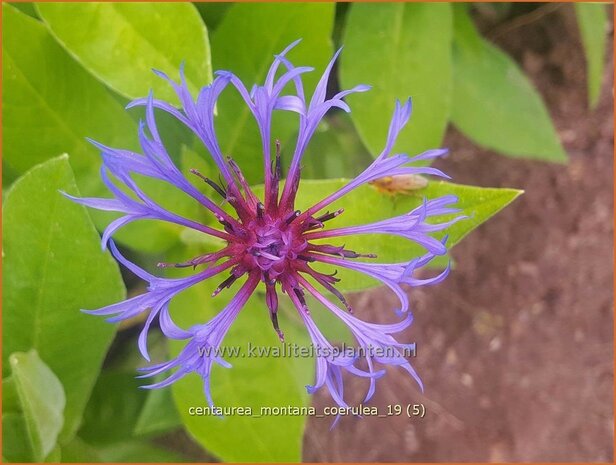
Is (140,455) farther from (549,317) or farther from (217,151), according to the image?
(549,317)

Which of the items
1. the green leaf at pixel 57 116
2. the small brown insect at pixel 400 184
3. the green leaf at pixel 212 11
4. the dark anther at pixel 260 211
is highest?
the green leaf at pixel 212 11

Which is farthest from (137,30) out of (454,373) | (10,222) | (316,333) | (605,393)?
(605,393)

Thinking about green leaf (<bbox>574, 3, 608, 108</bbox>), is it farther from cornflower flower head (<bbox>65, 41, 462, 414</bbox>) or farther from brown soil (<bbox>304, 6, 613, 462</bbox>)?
cornflower flower head (<bbox>65, 41, 462, 414</bbox>)

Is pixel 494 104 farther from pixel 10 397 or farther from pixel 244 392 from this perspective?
pixel 10 397

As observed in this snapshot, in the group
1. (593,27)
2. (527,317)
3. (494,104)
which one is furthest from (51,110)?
(527,317)

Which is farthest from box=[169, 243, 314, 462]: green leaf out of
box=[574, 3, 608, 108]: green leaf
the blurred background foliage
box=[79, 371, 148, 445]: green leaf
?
box=[574, 3, 608, 108]: green leaf

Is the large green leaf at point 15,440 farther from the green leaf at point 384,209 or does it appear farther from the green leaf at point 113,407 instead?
the green leaf at point 384,209

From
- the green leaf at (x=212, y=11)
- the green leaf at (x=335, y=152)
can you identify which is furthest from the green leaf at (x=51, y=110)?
the green leaf at (x=335, y=152)
